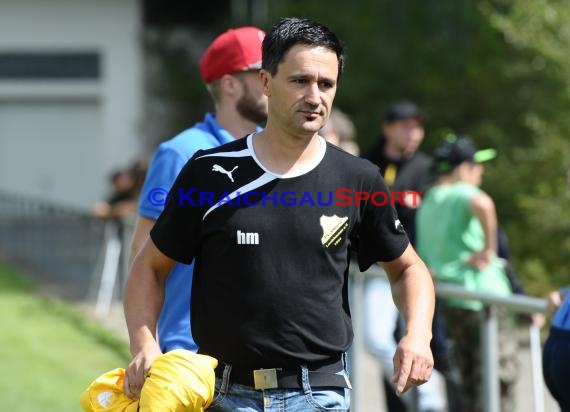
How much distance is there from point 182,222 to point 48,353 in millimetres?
7965

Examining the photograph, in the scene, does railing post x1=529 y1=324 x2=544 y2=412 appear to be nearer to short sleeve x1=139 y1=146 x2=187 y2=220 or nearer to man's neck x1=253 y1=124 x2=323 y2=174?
short sleeve x1=139 y1=146 x2=187 y2=220

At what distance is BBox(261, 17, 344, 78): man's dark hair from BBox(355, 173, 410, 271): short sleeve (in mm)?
405

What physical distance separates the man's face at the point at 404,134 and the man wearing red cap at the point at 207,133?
3681 mm

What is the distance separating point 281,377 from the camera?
3816 mm

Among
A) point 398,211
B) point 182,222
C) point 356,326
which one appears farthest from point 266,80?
point 356,326

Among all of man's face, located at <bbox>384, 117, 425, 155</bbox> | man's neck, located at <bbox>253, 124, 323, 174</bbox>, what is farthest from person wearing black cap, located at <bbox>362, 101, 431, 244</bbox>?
man's neck, located at <bbox>253, 124, 323, 174</bbox>

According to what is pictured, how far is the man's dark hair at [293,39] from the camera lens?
3824 millimetres

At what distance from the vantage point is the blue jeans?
150 inches

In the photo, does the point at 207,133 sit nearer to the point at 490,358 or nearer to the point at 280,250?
the point at 280,250

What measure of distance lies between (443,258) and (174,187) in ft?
14.4

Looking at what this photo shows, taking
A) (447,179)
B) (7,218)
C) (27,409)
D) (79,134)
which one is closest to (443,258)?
(447,179)

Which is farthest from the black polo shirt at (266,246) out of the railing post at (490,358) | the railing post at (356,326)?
the railing post at (356,326)

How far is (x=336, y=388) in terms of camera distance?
3.90m

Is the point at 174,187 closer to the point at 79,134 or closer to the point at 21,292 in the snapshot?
the point at 21,292
